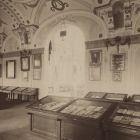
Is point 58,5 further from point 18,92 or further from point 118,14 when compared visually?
point 18,92

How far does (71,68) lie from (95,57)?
5.45 feet

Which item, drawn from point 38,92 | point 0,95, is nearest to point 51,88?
point 38,92

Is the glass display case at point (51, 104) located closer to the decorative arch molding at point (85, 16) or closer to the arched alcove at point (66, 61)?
the arched alcove at point (66, 61)

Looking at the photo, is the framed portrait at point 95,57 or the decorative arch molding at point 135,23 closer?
the decorative arch molding at point 135,23

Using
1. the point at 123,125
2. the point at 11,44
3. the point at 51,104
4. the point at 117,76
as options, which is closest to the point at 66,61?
the point at 117,76

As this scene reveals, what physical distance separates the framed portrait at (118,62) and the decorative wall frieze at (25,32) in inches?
191

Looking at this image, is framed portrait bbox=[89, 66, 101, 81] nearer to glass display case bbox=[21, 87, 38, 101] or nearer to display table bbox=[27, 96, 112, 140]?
display table bbox=[27, 96, 112, 140]

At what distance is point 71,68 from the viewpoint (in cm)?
1016

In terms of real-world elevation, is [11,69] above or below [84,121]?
above

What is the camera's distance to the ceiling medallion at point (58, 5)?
910 cm

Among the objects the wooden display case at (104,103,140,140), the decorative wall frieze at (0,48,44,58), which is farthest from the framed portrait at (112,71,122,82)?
the decorative wall frieze at (0,48,44,58)

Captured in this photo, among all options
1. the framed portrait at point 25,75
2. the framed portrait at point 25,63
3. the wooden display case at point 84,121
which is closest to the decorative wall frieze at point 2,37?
the framed portrait at point 25,63

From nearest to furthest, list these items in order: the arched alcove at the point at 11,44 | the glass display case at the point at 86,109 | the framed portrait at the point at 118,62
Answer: the glass display case at the point at 86,109 → the framed portrait at the point at 118,62 → the arched alcove at the point at 11,44

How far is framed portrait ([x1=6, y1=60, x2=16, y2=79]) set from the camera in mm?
12650
